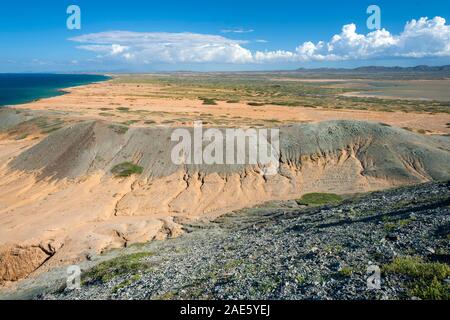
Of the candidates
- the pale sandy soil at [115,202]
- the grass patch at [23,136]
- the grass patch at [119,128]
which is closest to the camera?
the pale sandy soil at [115,202]

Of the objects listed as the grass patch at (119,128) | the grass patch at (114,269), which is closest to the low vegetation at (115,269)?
the grass patch at (114,269)

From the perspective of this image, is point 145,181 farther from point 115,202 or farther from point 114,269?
point 114,269

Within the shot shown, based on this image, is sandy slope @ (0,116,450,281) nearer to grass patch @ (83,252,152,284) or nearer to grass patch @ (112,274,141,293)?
grass patch @ (83,252,152,284)

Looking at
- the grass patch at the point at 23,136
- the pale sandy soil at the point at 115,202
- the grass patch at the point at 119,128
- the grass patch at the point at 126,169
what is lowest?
the pale sandy soil at the point at 115,202

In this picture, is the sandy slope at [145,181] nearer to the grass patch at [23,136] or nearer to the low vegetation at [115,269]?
the low vegetation at [115,269]

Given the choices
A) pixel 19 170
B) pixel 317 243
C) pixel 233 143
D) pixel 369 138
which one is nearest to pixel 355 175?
pixel 369 138
